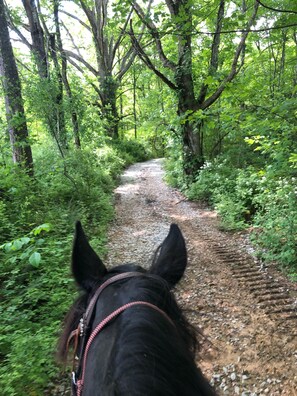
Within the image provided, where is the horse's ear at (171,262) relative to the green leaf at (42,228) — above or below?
above

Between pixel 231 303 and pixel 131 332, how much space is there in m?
3.83

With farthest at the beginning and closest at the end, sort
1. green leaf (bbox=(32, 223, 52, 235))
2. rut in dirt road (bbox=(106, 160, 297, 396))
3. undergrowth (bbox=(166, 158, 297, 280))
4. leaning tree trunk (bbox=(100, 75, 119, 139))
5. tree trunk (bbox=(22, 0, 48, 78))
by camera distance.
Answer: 1. leaning tree trunk (bbox=(100, 75, 119, 139))
2. tree trunk (bbox=(22, 0, 48, 78))
3. undergrowth (bbox=(166, 158, 297, 280))
4. rut in dirt road (bbox=(106, 160, 297, 396))
5. green leaf (bbox=(32, 223, 52, 235))

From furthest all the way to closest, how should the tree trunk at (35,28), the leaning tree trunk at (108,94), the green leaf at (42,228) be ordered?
the leaning tree trunk at (108,94) → the tree trunk at (35,28) → the green leaf at (42,228)

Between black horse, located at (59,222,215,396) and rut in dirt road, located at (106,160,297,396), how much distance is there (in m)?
0.42

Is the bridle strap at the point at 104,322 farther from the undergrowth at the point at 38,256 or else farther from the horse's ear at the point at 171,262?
A: the undergrowth at the point at 38,256

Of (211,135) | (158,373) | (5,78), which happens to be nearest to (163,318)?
(158,373)

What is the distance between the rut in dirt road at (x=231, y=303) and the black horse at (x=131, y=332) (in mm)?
416

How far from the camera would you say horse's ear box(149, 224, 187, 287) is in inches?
52.8

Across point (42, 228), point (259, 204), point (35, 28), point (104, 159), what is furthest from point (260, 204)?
point (104, 159)

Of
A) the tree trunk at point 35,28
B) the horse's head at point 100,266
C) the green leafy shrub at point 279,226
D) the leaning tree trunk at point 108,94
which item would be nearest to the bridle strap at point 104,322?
the horse's head at point 100,266

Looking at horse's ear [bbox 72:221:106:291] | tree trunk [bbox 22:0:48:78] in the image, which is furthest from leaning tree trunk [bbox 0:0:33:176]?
horse's ear [bbox 72:221:106:291]

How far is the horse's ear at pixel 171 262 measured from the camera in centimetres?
134

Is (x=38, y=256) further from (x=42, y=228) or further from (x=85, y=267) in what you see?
(x=85, y=267)

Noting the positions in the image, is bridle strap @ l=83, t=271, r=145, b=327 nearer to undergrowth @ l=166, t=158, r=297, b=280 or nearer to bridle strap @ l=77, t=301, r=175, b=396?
bridle strap @ l=77, t=301, r=175, b=396
